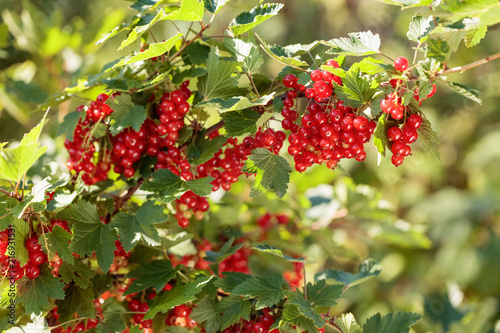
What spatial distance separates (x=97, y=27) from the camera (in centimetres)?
159

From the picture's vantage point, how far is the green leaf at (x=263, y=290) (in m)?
0.67

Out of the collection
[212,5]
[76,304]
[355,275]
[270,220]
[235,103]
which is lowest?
[270,220]

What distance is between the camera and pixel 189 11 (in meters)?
0.66

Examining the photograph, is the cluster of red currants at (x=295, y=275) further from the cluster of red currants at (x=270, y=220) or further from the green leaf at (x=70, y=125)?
the green leaf at (x=70, y=125)

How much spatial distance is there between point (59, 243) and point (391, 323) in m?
0.54

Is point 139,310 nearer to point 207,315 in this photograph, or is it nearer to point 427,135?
point 207,315

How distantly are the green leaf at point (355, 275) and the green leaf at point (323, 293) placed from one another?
112 mm

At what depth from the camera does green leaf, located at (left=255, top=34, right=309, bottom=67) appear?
2.18 ft

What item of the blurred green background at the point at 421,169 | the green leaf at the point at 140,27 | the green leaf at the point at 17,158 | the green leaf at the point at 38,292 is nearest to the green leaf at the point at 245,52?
the green leaf at the point at 140,27

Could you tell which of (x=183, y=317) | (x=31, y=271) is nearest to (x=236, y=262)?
(x=183, y=317)

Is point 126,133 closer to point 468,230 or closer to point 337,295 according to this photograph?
point 337,295

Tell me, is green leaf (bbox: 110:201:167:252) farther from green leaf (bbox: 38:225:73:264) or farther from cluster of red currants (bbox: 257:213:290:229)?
cluster of red currants (bbox: 257:213:290:229)

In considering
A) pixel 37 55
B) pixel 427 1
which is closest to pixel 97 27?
pixel 37 55

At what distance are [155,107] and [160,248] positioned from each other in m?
0.26
